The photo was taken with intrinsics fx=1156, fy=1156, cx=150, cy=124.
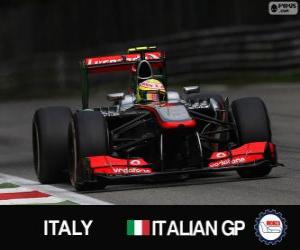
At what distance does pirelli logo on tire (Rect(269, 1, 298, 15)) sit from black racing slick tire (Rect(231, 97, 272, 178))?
14911 mm

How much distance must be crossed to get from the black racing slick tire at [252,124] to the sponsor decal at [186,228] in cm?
402

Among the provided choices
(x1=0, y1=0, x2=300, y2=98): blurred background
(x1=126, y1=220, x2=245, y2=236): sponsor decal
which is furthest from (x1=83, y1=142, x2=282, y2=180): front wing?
→ (x1=0, y1=0, x2=300, y2=98): blurred background

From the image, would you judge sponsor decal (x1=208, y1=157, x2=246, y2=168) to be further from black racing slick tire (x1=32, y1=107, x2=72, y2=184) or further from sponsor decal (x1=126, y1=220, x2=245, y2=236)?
sponsor decal (x1=126, y1=220, x2=245, y2=236)

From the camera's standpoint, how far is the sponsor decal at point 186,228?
A: 7566 mm

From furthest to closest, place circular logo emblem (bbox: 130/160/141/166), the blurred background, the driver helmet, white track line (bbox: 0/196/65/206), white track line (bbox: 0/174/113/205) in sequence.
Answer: the blurred background, the driver helmet, circular logo emblem (bbox: 130/160/141/166), white track line (bbox: 0/196/65/206), white track line (bbox: 0/174/113/205)

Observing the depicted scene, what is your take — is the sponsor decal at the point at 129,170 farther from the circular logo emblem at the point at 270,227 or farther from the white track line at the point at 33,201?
the circular logo emblem at the point at 270,227

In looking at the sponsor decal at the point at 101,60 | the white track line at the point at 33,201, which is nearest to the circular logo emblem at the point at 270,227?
the white track line at the point at 33,201

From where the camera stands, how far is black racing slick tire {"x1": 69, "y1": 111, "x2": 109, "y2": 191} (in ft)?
36.7

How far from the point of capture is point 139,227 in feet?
25.5

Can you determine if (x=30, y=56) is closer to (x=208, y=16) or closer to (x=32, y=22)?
(x=32, y=22)

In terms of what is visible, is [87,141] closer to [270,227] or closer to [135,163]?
[135,163]

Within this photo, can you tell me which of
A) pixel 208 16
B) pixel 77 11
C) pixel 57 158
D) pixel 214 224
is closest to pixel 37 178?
pixel 57 158

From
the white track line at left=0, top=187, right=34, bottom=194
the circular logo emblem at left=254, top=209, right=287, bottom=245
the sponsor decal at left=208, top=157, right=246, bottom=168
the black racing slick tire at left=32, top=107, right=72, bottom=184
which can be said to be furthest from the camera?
the black racing slick tire at left=32, top=107, right=72, bottom=184

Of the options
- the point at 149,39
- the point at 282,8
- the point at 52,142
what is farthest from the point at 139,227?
the point at 149,39
